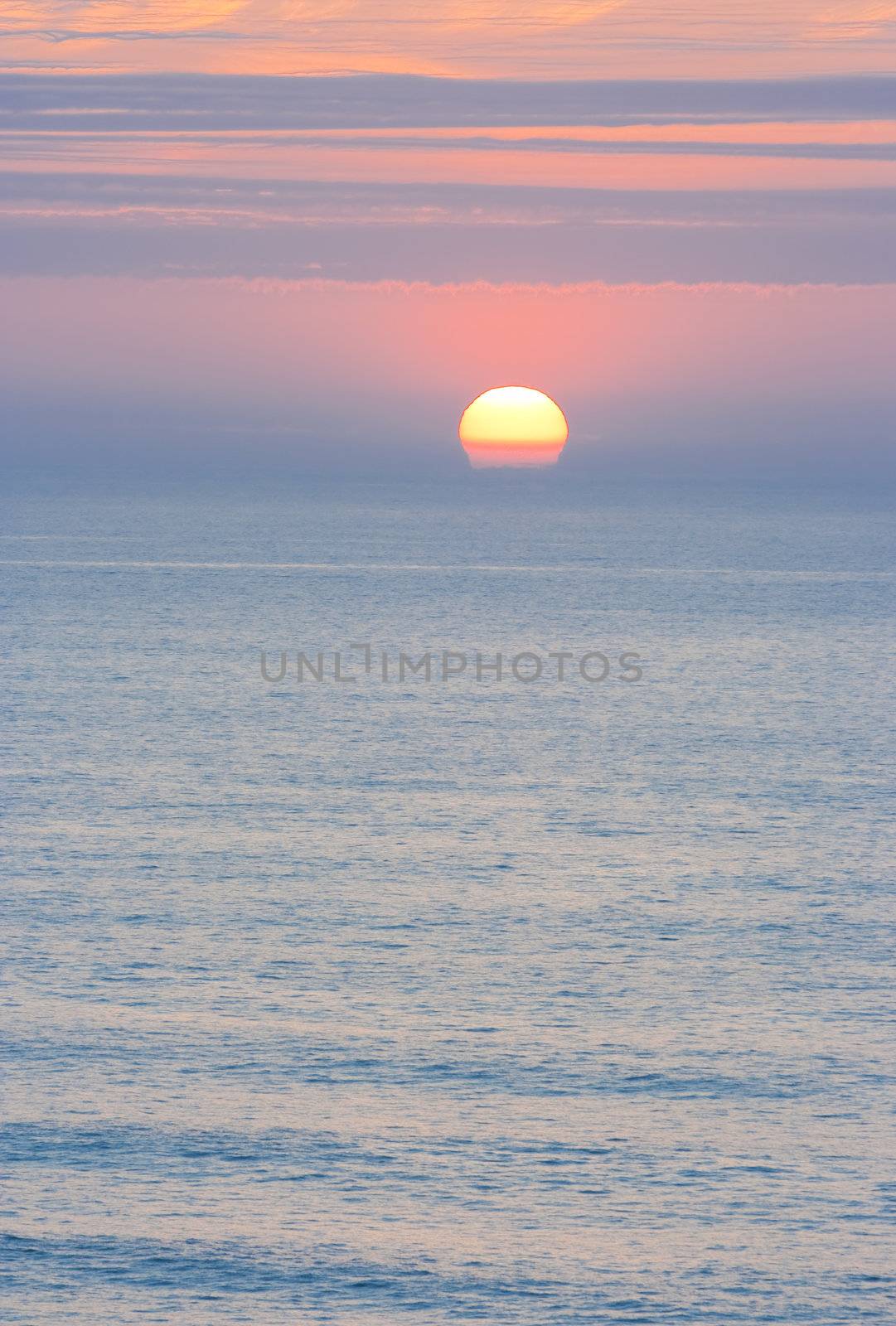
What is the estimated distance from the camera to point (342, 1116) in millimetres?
49094

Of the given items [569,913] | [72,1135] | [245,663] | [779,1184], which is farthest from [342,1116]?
[245,663]

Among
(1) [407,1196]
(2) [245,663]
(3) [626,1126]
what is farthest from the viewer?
(2) [245,663]

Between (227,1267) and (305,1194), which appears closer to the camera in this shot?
(227,1267)

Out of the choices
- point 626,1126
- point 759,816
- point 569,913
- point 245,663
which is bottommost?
→ point 626,1126

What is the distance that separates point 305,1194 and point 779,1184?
12.5 metres

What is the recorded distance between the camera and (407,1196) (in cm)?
4506

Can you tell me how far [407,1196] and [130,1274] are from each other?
297 inches

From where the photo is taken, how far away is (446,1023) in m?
56.5

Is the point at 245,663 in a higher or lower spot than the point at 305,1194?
higher

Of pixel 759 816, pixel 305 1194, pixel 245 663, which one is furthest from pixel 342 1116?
pixel 245 663

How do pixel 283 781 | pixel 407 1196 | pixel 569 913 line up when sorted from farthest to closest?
1. pixel 283 781
2. pixel 569 913
3. pixel 407 1196

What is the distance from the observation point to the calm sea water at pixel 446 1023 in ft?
138

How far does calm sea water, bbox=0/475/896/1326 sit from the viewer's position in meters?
42.2

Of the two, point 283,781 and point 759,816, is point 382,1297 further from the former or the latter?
point 283,781
